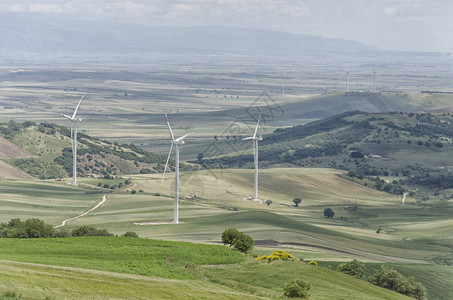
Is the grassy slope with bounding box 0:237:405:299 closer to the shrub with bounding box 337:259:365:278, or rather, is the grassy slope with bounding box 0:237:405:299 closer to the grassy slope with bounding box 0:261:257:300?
the grassy slope with bounding box 0:261:257:300

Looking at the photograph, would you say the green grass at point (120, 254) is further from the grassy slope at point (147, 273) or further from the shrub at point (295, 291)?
the shrub at point (295, 291)

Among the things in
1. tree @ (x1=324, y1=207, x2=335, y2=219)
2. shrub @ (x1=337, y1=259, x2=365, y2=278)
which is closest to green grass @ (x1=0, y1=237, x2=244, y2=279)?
shrub @ (x1=337, y1=259, x2=365, y2=278)

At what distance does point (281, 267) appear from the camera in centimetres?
7381

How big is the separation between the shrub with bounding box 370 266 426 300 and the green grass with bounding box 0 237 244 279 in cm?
1497

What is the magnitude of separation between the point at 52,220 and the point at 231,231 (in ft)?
154

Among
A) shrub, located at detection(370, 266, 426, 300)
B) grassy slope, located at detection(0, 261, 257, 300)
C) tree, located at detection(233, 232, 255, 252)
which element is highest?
grassy slope, located at detection(0, 261, 257, 300)

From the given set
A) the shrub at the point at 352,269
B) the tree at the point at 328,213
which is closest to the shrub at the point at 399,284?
the shrub at the point at 352,269

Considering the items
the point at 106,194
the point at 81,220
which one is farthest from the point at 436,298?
the point at 106,194

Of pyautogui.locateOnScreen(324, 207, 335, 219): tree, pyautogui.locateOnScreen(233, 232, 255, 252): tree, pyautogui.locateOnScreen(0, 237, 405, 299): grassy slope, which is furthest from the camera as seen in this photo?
pyautogui.locateOnScreen(324, 207, 335, 219): tree

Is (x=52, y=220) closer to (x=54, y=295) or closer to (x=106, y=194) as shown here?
(x=106, y=194)

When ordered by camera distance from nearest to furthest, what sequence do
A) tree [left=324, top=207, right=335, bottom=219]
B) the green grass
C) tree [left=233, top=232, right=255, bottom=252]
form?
the green grass < tree [left=233, top=232, right=255, bottom=252] < tree [left=324, top=207, right=335, bottom=219]

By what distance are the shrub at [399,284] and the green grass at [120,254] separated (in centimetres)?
1497

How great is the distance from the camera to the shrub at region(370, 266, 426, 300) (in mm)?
81188

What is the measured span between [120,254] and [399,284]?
28304mm
